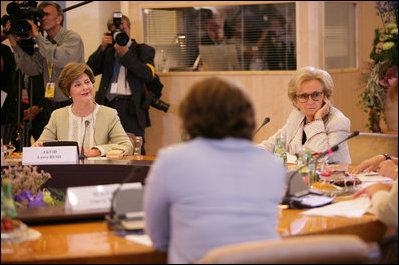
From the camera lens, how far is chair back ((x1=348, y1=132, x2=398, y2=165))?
172 inches

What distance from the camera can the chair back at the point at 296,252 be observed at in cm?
193

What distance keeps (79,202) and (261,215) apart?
0.84 m

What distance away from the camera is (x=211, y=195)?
216 cm

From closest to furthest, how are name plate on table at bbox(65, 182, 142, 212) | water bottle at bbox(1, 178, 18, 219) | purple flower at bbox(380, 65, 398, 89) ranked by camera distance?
1. water bottle at bbox(1, 178, 18, 219)
2. name plate on table at bbox(65, 182, 142, 212)
3. purple flower at bbox(380, 65, 398, 89)

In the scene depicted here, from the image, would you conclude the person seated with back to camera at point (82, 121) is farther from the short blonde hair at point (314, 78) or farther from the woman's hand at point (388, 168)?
the woman's hand at point (388, 168)

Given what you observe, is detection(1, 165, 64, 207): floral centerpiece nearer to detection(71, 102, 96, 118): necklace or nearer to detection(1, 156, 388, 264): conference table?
detection(1, 156, 388, 264): conference table

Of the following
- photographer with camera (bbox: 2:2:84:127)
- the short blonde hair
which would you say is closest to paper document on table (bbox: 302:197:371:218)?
the short blonde hair

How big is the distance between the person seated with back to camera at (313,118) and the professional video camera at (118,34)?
7.04 feet

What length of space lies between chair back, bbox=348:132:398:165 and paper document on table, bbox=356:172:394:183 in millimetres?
640

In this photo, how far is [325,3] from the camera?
23.5ft

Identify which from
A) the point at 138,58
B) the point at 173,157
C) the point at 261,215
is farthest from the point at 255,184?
the point at 138,58

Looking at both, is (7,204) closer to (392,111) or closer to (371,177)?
(392,111)

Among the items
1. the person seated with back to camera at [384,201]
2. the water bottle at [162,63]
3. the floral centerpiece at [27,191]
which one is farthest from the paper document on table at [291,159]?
the water bottle at [162,63]

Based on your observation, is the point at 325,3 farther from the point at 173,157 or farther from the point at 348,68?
the point at 173,157
